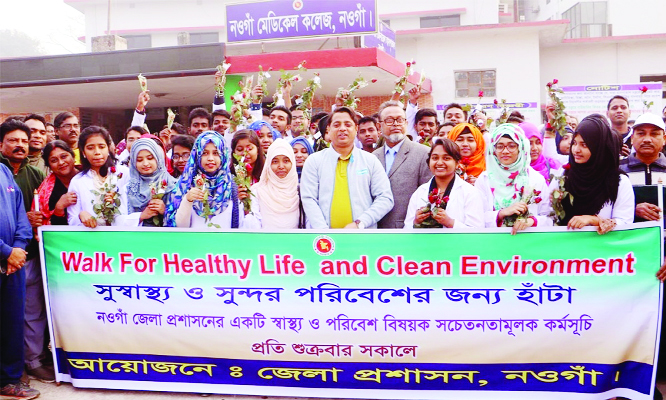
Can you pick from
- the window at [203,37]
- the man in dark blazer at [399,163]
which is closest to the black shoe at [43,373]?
the man in dark blazer at [399,163]

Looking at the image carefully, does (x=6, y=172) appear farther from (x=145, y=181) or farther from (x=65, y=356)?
(x=65, y=356)

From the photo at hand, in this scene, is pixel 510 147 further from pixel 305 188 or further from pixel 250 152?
pixel 250 152

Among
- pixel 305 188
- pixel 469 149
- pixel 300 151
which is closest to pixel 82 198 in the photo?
pixel 305 188

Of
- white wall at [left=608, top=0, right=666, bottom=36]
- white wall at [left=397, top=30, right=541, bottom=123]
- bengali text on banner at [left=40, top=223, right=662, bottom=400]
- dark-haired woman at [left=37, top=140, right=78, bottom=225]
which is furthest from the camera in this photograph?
white wall at [left=608, top=0, right=666, bottom=36]

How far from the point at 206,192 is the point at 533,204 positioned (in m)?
2.08

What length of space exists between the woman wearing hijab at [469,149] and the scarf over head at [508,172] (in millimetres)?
664

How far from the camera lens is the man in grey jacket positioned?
4.09 m

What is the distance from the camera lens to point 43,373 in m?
4.18

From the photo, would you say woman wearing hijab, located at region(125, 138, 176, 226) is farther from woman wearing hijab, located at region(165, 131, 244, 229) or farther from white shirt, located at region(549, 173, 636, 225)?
white shirt, located at region(549, 173, 636, 225)

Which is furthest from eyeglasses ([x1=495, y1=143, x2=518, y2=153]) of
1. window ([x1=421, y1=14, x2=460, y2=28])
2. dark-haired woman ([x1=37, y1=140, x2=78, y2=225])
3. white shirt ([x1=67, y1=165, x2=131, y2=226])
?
window ([x1=421, y1=14, x2=460, y2=28])

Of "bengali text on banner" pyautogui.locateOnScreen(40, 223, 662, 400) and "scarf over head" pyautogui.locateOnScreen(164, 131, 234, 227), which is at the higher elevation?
"scarf over head" pyautogui.locateOnScreen(164, 131, 234, 227)

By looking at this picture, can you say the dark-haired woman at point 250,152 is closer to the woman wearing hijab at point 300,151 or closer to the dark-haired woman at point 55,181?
the woman wearing hijab at point 300,151

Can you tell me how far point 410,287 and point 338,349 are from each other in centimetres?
58

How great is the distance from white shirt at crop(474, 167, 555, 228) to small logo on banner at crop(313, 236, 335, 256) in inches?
39.9
